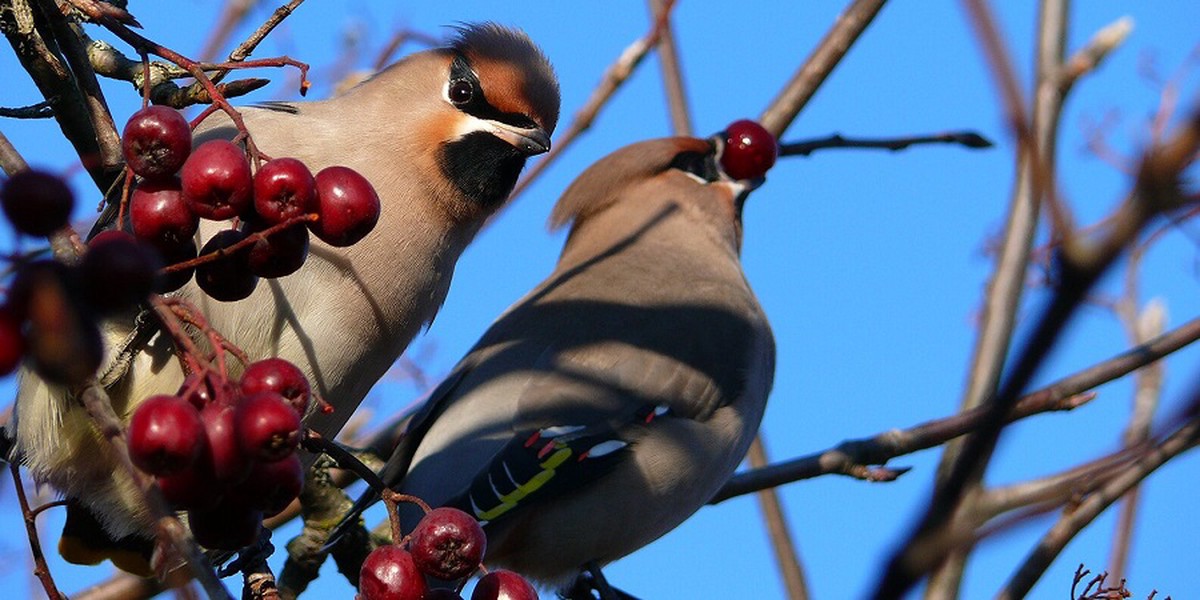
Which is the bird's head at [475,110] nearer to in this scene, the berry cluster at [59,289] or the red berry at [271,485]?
the red berry at [271,485]

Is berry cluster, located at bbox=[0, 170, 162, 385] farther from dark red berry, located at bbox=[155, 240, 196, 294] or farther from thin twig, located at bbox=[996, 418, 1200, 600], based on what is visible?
thin twig, located at bbox=[996, 418, 1200, 600]

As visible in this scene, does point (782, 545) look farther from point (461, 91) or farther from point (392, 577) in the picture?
point (392, 577)

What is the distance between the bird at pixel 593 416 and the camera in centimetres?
371

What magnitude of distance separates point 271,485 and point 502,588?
30 cm

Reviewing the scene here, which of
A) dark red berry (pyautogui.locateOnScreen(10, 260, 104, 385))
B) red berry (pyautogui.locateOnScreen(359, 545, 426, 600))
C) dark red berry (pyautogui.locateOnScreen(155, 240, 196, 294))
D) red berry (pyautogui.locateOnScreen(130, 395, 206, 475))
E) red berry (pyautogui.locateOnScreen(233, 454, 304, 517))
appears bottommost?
dark red berry (pyautogui.locateOnScreen(10, 260, 104, 385))

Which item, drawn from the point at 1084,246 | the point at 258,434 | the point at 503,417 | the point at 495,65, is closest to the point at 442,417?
the point at 503,417

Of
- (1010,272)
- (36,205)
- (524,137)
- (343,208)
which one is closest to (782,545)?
(1010,272)

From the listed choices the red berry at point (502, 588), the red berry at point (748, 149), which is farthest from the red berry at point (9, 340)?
the red berry at point (748, 149)

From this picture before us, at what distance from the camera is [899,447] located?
11.0 feet

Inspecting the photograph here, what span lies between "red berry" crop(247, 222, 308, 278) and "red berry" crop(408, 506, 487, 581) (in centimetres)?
36

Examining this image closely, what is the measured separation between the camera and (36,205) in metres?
1.50

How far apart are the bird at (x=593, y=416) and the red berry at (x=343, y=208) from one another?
4.92ft

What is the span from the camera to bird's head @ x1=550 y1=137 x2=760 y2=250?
5.16 m

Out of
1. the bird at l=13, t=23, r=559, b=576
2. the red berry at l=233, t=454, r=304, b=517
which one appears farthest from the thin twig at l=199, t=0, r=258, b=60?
the red berry at l=233, t=454, r=304, b=517
